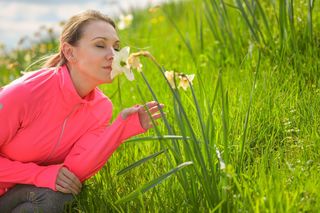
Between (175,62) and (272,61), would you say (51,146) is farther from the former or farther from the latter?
(175,62)

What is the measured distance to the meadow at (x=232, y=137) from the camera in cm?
216

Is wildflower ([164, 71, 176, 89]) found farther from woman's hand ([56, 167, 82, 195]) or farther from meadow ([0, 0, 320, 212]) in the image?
woman's hand ([56, 167, 82, 195])

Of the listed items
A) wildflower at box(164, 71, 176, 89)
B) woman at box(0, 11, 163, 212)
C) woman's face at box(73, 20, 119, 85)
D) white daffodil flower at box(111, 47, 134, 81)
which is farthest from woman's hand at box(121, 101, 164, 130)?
white daffodil flower at box(111, 47, 134, 81)

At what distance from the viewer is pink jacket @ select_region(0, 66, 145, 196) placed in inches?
97.6

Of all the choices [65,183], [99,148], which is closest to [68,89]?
[99,148]

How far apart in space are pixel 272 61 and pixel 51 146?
153 cm

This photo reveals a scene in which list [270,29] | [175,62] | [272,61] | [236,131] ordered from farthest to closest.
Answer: [175,62], [270,29], [272,61], [236,131]

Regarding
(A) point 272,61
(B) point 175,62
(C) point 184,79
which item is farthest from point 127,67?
(B) point 175,62

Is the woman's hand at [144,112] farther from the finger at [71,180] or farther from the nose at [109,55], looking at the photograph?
the finger at [71,180]

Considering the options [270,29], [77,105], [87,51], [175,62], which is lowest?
[175,62]

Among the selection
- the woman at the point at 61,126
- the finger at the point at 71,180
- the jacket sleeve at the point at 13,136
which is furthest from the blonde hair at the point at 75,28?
the finger at the point at 71,180

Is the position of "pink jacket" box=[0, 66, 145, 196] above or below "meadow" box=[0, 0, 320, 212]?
above

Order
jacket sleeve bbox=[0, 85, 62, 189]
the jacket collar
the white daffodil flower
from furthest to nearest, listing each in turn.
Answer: the jacket collar, jacket sleeve bbox=[0, 85, 62, 189], the white daffodil flower

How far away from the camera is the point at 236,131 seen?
8.95ft
